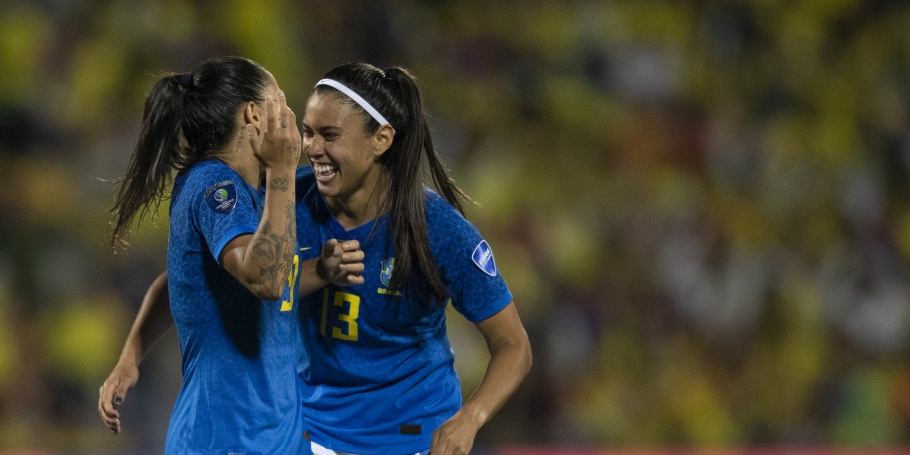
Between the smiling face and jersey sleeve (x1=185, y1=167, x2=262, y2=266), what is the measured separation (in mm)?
466

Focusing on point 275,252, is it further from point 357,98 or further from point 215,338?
point 357,98

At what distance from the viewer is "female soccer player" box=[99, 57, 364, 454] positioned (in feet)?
6.97

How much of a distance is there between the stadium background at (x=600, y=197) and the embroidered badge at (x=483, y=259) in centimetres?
215

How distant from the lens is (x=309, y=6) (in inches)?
246

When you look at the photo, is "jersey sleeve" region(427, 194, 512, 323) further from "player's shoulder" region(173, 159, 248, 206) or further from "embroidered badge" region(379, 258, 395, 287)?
"player's shoulder" region(173, 159, 248, 206)

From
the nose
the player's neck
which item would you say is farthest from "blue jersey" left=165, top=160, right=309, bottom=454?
the player's neck

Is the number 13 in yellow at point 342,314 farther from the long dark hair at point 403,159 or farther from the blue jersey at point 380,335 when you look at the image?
the long dark hair at point 403,159

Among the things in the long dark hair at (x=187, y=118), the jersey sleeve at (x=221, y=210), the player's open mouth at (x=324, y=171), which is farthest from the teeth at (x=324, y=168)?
the jersey sleeve at (x=221, y=210)

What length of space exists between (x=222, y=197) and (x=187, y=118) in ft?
0.93

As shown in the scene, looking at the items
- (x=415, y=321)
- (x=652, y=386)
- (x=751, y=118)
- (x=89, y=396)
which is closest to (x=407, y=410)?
(x=415, y=321)

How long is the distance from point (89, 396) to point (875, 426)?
4.22 metres

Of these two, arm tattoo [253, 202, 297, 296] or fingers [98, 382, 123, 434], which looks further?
fingers [98, 382, 123, 434]

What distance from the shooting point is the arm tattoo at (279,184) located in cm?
212

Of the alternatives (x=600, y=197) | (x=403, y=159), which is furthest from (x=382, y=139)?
(x=600, y=197)
